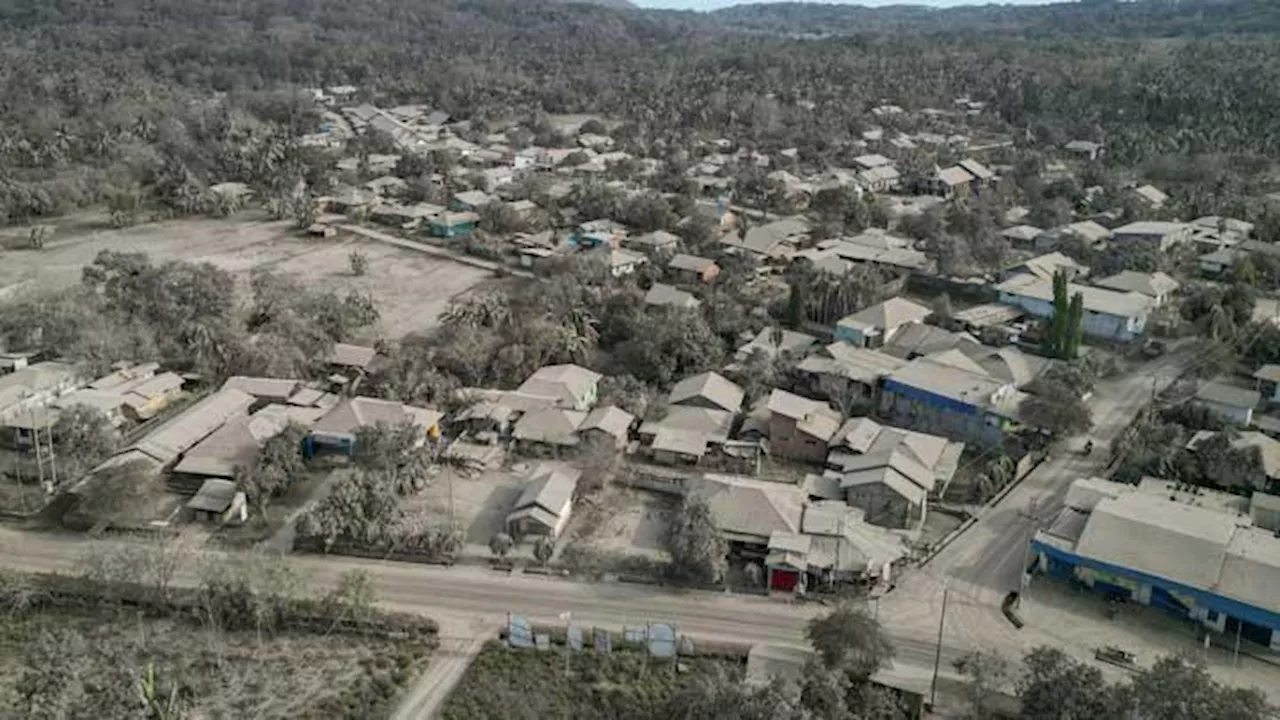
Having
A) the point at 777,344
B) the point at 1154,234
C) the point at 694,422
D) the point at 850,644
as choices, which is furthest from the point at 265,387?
the point at 1154,234

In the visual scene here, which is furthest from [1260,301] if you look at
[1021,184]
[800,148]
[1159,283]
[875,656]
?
[800,148]

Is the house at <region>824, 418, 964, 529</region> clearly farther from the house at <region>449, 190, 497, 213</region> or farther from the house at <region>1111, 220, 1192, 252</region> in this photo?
the house at <region>449, 190, 497, 213</region>

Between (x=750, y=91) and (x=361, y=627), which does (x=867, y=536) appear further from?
(x=750, y=91)

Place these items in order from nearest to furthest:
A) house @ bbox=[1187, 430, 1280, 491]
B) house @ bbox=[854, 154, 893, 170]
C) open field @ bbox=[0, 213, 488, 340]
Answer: house @ bbox=[1187, 430, 1280, 491], open field @ bbox=[0, 213, 488, 340], house @ bbox=[854, 154, 893, 170]

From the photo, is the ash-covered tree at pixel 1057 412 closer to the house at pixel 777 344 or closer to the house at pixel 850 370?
the house at pixel 850 370

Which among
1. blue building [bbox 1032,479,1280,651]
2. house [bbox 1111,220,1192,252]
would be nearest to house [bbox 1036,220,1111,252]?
house [bbox 1111,220,1192,252]
